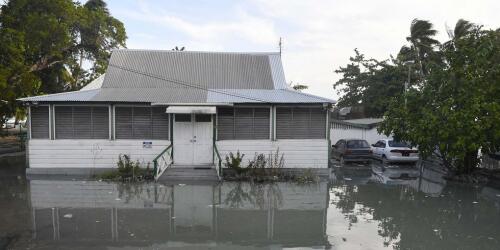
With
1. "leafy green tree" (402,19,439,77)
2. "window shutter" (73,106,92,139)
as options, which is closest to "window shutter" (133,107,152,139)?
"window shutter" (73,106,92,139)

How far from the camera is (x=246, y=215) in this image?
33.3 feet

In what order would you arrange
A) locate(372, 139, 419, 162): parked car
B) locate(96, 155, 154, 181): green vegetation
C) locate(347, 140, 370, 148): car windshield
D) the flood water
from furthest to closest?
1. locate(347, 140, 370, 148): car windshield
2. locate(372, 139, 419, 162): parked car
3. locate(96, 155, 154, 181): green vegetation
4. the flood water

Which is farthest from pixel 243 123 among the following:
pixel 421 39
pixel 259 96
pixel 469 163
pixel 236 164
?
pixel 421 39

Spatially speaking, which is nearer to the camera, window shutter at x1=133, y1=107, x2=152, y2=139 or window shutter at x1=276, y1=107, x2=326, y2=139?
window shutter at x1=133, y1=107, x2=152, y2=139

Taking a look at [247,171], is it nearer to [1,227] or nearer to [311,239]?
[311,239]

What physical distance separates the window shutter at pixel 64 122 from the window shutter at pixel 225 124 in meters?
5.77

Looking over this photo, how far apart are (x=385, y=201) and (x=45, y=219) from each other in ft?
29.7

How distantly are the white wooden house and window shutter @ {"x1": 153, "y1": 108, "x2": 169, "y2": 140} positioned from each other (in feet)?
0.13

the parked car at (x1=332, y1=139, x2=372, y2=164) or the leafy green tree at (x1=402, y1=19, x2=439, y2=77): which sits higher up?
the leafy green tree at (x1=402, y1=19, x2=439, y2=77)

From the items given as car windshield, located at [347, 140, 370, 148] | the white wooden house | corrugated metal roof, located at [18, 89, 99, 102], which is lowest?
car windshield, located at [347, 140, 370, 148]

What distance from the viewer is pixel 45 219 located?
9.42 metres

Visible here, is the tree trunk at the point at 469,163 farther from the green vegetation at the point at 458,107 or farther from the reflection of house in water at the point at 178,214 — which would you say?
the reflection of house in water at the point at 178,214

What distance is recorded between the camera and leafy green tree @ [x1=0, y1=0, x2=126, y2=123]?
21062 millimetres

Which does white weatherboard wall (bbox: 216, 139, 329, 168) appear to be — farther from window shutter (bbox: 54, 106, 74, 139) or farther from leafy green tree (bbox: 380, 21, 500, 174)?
window shutter (bbox: 54, 106, 74, 139)
